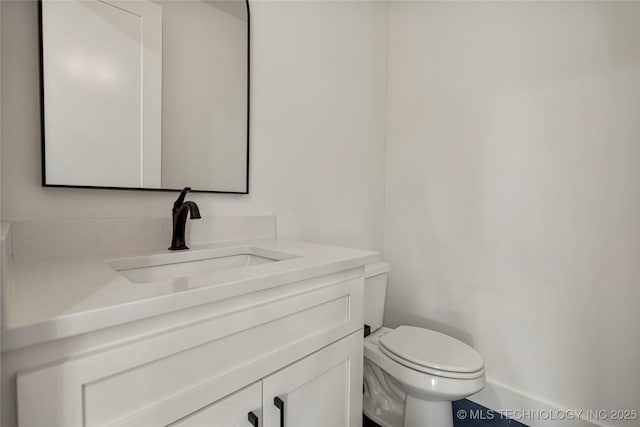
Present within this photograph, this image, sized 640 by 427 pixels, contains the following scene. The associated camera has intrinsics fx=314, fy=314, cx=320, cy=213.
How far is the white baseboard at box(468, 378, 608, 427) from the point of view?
4.37 feet

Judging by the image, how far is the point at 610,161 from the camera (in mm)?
1241

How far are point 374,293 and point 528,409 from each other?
88 cm

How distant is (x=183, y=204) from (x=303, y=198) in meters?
0.63

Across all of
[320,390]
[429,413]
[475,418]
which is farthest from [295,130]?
[475,418]

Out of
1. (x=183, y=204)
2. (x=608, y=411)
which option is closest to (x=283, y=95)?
(x=183, y=204)

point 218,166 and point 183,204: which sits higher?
point 218,166

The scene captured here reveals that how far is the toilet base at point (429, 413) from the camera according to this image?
3.96ft

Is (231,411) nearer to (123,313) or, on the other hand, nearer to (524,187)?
(123,313)

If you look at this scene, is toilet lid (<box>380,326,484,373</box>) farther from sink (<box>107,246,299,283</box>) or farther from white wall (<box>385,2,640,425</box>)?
sink (<box>107,246,299,283</box>)

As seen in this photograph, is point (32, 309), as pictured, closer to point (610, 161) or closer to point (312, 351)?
point (312, 351)

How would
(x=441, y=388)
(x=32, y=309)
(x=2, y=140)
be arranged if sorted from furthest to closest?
1. (x=441, y=388)
2. (x=2, y=140)
3. (x=32, y=309)

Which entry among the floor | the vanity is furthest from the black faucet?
the floor

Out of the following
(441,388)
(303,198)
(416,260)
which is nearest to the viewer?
(441,388)

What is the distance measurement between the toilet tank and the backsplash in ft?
2.17
